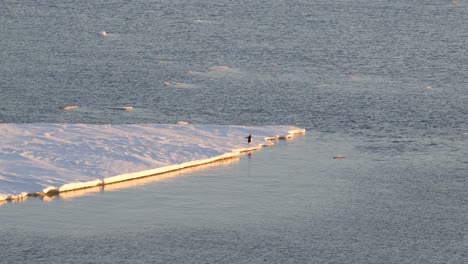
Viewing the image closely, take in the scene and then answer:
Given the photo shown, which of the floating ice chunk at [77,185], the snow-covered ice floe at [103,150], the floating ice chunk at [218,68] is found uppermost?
the floating ice chunk at [218,68]

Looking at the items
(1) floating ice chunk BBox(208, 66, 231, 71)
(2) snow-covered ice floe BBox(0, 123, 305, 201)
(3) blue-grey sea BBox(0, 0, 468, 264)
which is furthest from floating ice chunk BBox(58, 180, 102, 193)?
(1) floating ice chunk BBox(208, 66, 231, 71)

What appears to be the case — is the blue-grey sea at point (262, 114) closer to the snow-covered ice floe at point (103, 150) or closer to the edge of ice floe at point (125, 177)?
the edge of ice floe at point (125, 177)

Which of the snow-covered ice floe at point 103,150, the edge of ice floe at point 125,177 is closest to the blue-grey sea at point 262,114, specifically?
the edge of ice floe at point 125,177

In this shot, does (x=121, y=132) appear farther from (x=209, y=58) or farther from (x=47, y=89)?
(x=209, y=58)

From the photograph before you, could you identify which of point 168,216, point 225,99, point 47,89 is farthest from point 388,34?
point 168,216

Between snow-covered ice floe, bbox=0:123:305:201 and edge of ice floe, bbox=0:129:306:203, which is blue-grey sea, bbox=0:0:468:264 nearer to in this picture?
edge of ice floe, bbox=0:129:306:203

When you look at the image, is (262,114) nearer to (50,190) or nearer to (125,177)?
(125,177)

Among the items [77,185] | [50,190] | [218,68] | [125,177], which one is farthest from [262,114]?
[50,190]
